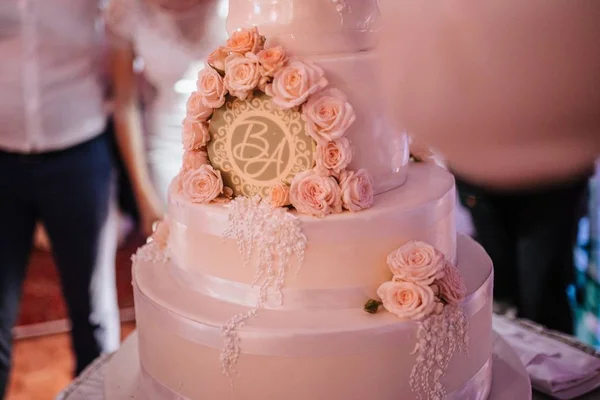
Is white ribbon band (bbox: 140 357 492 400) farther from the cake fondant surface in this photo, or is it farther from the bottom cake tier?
the cake fondant surface

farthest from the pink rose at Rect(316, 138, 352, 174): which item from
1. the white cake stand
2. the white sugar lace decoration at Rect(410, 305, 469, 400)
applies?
the white cake stand

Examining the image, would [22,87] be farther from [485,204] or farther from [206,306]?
[485,204]

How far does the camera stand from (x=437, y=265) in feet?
4.25

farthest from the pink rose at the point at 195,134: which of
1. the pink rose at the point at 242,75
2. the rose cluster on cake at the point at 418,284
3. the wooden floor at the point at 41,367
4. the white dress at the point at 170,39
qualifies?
the wooden floor at the point at 41,367

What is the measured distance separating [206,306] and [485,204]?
1.72m

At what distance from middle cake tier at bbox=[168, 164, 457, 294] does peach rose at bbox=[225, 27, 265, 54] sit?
35cm

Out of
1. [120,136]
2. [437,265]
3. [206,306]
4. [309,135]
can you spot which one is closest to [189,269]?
[206,306]

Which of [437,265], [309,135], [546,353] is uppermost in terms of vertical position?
[309,135]

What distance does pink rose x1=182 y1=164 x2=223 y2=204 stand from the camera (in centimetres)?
140

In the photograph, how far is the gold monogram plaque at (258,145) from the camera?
52.2 inches

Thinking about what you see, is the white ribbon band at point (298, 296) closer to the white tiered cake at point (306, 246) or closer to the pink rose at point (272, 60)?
the white tiered cake at point (306, 246)

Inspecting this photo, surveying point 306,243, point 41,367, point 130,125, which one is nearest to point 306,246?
point 306,243

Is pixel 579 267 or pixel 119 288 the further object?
pixel 119 288

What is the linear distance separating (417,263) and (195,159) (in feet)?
1.88
